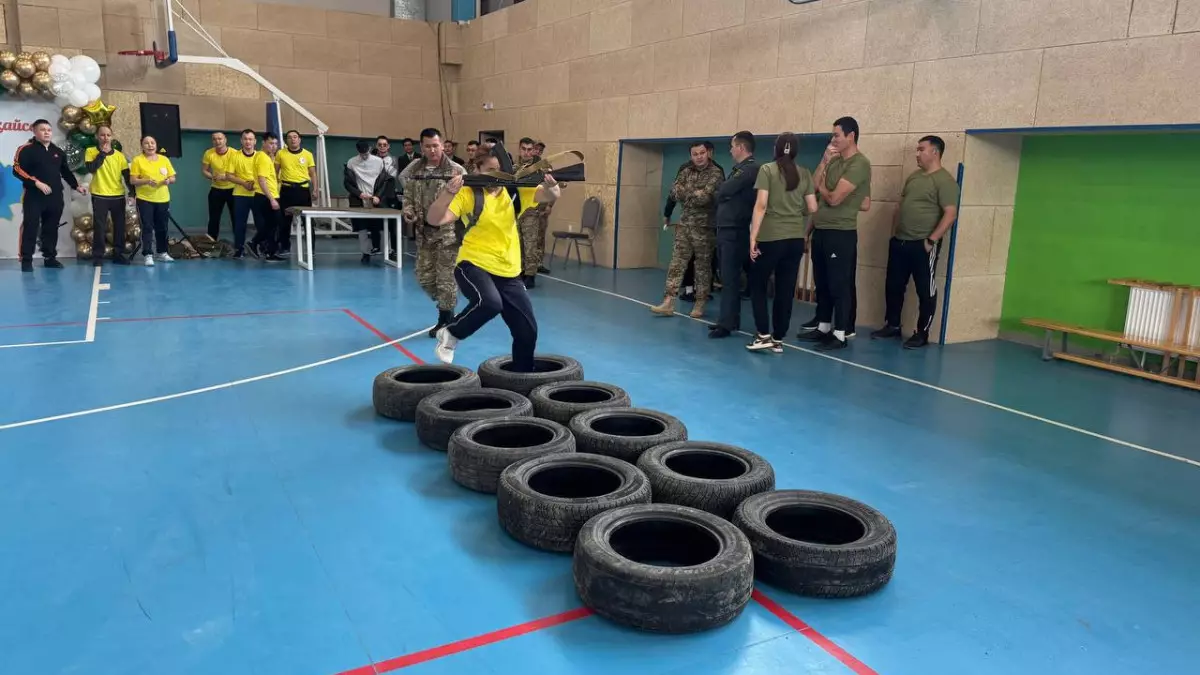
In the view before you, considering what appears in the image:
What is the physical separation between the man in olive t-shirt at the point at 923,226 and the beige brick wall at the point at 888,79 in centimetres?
23

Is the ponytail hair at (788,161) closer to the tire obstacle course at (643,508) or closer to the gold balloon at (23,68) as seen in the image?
the tire obstacle course at (643,508)

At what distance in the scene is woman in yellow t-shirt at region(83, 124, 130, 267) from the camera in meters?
Answer: 10.3

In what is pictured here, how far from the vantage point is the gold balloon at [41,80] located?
10.4 meters

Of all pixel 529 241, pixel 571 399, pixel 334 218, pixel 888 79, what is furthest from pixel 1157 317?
pixel 334 218

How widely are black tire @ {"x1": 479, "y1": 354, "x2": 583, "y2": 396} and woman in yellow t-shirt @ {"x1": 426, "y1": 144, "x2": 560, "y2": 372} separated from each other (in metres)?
0.14

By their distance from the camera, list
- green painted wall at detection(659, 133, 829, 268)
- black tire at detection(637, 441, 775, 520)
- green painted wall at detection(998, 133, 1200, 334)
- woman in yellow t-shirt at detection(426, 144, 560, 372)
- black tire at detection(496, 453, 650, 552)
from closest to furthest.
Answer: black tire at detection(496, 453, 650, 552) → black tire at detection(637, 441, 775, 520) → woman in yellow t-shirt at detection(426, 144, 560, 372) → green painted wall at detection(998, 133, 1200, 334) → green painted wall at detection(659, 133, 829, 268)

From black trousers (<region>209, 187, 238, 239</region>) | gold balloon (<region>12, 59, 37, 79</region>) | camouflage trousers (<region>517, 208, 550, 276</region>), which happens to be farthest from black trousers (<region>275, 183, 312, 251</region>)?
camouflage trousers (<region>517, 208, 550, 276</region>)

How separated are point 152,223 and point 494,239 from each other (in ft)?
26.6

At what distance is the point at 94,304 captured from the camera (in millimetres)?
8000

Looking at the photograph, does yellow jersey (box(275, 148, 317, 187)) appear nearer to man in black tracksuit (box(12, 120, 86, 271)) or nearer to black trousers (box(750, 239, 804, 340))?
man in black tracksuit (box(12, 120, 86, 271))

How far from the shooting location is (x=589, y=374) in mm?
6020

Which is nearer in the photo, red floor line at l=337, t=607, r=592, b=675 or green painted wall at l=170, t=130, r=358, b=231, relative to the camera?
red floor line at l=337, t=607, r=592, b=675

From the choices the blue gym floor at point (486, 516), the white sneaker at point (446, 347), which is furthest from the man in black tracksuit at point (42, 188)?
the white sneaker at point (446, 347)

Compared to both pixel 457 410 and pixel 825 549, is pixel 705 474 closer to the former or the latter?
pixel 825 549
